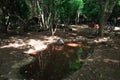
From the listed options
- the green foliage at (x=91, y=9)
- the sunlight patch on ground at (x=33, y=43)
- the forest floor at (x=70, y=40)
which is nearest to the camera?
the forest floor at (x=70, y=40)

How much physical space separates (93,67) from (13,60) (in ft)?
12.7

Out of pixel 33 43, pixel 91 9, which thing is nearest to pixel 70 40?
pixel 33 43

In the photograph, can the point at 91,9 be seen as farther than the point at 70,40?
Yes

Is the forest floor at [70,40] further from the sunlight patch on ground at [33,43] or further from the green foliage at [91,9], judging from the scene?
the green foliage at [91,9]

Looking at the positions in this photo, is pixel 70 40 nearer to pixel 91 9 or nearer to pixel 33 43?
pixel 33 43

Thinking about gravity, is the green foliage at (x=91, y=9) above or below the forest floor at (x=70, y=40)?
above

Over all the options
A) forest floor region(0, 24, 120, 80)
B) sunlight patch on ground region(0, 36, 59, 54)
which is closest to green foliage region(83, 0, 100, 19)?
forest floor region(0, 24, 120, 80)

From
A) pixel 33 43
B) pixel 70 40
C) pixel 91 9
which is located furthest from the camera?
pixel 91 9

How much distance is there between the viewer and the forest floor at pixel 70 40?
8192 millimetres

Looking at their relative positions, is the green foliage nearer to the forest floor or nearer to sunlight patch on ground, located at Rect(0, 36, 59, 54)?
the forest floor

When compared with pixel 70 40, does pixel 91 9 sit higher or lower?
higher

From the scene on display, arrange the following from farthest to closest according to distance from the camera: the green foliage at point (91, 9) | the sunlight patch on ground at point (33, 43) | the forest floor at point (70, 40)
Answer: the green foliage at point (91, 9) → the sunlight patch on ground at point (33, 43) → the forest floor at point (70, 40)

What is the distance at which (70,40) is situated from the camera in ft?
45.5

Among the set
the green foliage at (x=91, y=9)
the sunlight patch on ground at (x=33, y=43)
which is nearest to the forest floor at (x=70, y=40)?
the sunlight patch on ground at (x=33, y=43)
